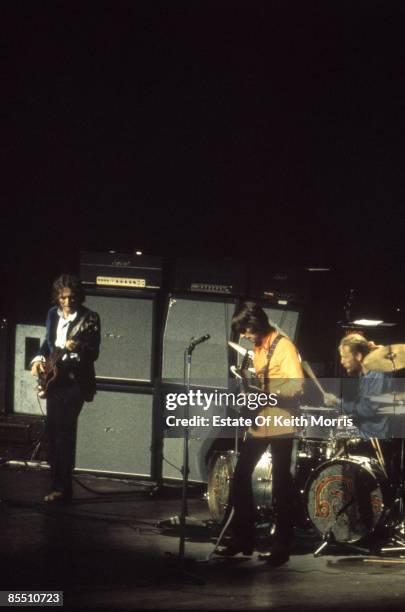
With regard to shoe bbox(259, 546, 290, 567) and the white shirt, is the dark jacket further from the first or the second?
shoe bbox(259, 546, 290, 567)

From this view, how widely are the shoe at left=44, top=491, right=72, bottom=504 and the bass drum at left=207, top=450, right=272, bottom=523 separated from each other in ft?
4.77

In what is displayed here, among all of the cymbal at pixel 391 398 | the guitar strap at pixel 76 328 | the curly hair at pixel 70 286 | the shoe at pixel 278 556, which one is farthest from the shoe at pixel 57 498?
the cymbal at pixel 391 398

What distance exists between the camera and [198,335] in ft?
35.2

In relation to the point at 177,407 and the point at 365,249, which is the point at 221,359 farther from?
the point at 365,249

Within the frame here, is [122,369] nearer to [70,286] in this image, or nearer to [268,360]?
[70,286]

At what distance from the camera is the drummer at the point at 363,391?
8.53 m

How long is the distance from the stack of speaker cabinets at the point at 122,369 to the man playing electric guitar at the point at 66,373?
4.04ft

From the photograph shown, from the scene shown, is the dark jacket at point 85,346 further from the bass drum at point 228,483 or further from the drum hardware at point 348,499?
the drum hardware at point 348,499

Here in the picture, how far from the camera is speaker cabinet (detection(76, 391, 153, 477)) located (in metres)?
11.1

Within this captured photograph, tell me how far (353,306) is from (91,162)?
3606 mm

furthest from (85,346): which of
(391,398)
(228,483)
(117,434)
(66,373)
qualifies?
(391,398)

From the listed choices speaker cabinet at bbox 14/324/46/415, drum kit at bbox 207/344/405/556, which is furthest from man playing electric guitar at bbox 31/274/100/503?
speaker cabinet at bbox 14/324/46/415

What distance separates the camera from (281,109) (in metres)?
12.2

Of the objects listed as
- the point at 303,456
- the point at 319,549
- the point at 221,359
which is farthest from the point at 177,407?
the point at 319,549
